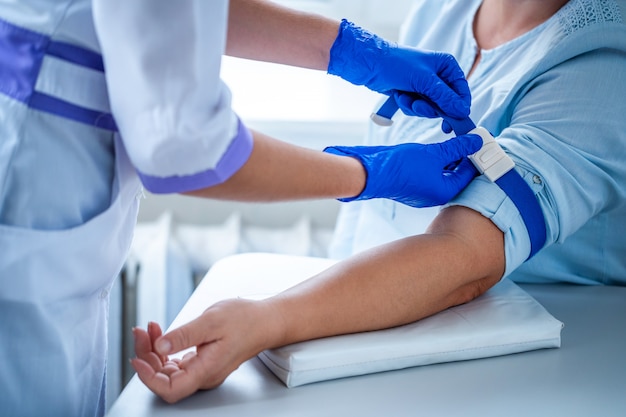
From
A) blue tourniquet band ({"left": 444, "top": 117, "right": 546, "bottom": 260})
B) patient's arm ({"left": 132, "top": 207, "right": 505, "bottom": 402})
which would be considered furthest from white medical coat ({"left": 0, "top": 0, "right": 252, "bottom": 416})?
blue tourniquet band ({"left": 444, "top": 117, "right": 546, "bottom": 260})

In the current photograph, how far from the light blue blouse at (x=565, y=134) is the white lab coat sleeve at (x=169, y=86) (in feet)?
1.57

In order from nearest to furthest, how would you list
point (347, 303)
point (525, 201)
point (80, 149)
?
1. point (80, 149)
2. point (347, 303)
3. point (525, 201)

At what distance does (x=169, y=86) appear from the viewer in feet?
2.44

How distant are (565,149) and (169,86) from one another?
2.16ft

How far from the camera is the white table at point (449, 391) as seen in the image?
0.86m

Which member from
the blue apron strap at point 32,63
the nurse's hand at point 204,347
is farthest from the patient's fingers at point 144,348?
the blue apron strap at point 32,63

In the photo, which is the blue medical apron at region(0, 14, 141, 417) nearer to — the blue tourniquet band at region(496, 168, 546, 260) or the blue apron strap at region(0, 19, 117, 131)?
the blue apron strap at region(0, 19, 117, 131)

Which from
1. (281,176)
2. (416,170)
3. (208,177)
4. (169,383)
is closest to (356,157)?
(416,170)

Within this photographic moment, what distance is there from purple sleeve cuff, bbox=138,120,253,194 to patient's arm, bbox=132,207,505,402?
19cm

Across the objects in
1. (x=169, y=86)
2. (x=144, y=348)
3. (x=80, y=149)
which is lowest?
(x=144, y=348)

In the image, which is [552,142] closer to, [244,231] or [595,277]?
[595,277]

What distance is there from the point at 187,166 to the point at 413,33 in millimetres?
935

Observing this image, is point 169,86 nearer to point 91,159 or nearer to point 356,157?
point 91,159

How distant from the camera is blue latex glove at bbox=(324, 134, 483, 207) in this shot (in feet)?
3.36
